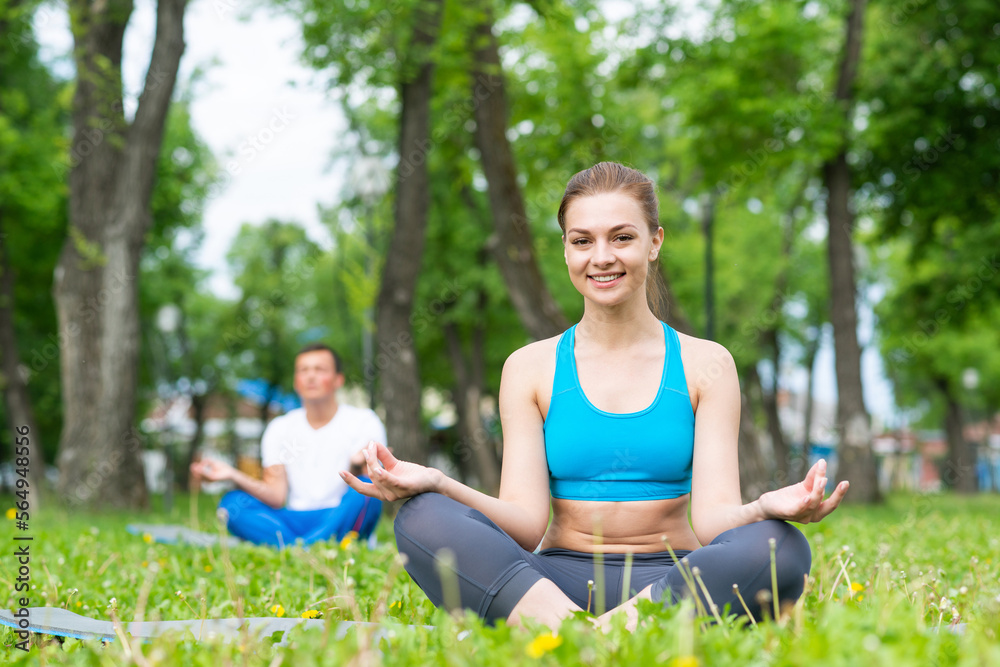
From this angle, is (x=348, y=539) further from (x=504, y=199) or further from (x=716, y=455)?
(x=504, y=199)

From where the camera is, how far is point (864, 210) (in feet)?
53.0

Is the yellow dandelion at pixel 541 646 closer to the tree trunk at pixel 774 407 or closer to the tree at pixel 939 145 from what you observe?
the tree at pixel 939 145

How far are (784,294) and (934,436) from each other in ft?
146

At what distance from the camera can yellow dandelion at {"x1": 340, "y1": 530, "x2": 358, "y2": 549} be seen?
17.0 feet

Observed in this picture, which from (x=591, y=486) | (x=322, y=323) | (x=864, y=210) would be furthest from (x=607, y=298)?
(x=322, y=323)

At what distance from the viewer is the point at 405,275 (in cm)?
1197

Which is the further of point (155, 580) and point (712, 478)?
point (155, 580)

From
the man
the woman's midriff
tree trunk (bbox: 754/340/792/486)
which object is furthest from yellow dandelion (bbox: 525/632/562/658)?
tree trunk (bbox: 754/340/792/486)

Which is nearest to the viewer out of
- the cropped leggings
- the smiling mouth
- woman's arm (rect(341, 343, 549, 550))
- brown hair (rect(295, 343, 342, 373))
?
the cropped leggings

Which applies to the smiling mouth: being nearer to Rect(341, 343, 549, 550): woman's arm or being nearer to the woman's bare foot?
Rect(341, 343, 549, 550): woman's arm

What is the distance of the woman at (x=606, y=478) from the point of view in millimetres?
2643

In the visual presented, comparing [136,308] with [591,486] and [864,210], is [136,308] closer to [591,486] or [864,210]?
[591,486]

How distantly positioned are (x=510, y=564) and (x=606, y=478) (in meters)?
0.53

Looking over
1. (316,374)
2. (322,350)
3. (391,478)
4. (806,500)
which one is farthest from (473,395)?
(806,500)
